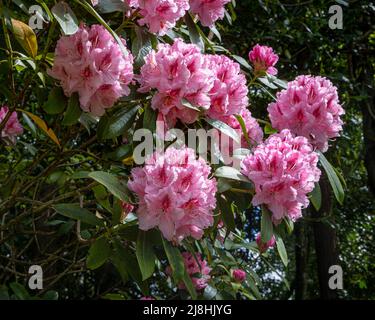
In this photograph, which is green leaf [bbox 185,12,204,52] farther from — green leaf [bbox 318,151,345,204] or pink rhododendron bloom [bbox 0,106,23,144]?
pink rhododendron bloom [bbox 0,106,23,144]

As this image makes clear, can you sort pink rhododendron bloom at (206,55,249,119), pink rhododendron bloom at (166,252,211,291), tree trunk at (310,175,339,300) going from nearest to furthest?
1. pink rhododendron bloom at (206,55,249,119)
2. pink rhododendron bloom at (166,252,211,291)
3. tree trunk at (310,175,339,300)

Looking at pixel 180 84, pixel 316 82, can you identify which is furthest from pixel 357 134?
pixel 180 84

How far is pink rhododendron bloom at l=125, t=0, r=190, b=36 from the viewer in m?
1.37

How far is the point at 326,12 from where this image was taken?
329cm

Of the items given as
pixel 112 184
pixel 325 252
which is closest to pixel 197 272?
pixel 112 184

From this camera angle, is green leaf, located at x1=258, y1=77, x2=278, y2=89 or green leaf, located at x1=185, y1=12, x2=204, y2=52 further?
green leaf, located at x1=258, y1=77, x2=278, y2=89

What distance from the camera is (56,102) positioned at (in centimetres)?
139

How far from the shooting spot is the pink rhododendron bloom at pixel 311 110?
1552 mm

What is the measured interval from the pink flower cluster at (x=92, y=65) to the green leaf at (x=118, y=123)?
2.8 inches

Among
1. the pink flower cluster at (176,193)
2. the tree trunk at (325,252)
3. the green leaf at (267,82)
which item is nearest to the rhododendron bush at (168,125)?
the pink flower cluster at (176,193)

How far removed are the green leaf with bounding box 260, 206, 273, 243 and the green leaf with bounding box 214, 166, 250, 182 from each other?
0.09 m

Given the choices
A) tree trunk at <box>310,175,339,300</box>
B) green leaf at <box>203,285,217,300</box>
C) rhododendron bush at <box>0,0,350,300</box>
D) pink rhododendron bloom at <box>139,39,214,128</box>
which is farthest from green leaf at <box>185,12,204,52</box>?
tree trunk at <box>310,175,339,300</box>

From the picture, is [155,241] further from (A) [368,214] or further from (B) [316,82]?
(A) [368,214]

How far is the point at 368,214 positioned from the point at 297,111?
384 cm
